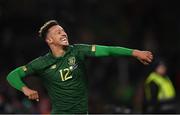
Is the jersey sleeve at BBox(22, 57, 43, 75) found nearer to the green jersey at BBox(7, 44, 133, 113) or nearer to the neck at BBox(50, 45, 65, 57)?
the green jersey at BBox(7, 44, 133, 113)

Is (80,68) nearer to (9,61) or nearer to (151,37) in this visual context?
(9,61)

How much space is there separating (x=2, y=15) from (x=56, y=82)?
7600 mm

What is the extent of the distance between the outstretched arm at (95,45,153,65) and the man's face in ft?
1.13

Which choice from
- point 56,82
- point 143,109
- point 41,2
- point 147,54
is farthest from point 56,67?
point 41,2

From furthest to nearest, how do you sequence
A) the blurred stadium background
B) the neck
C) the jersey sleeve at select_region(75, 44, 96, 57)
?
the blurred stadium background → the neck → the jersey sleeve at select_region(75, 44, 96, 57)

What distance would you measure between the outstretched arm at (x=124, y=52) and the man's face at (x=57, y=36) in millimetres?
345

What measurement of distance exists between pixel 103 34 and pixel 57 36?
8.52m

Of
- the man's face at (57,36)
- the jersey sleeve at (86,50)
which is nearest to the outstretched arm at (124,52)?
the jersey sleeve at (86,50)

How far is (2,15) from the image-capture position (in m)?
15.6

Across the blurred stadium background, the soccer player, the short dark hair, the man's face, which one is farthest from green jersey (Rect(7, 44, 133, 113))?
the blurred stadium background

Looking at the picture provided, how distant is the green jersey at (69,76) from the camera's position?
815 cm

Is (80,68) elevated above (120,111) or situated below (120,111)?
above

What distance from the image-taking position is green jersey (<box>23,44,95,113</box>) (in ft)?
26.7

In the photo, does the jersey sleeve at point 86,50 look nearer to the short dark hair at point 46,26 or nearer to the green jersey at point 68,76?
the green jersey at point 68,76
